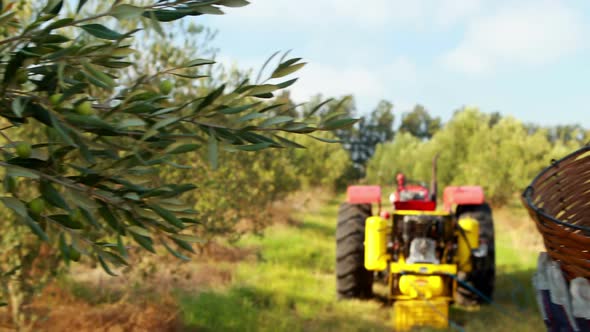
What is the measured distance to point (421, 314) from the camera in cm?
717

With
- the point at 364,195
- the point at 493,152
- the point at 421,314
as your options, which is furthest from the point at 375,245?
the point at 493,152

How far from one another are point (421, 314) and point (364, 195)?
→ 6.12 feet

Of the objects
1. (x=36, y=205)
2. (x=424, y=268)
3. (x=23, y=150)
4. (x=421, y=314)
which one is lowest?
(x=421, y=314)

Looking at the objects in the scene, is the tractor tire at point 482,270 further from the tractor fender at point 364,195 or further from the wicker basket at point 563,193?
the wicker basket at point 563,193

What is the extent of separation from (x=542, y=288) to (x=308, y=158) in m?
26.1

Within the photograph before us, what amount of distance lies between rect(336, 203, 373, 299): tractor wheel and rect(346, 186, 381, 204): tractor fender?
75 millimetres

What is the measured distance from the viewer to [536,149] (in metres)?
27.5

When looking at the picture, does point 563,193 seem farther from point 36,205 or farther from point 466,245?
point 466,245

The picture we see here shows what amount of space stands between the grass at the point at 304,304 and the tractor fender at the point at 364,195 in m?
1.31

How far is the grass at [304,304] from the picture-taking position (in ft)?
24.2

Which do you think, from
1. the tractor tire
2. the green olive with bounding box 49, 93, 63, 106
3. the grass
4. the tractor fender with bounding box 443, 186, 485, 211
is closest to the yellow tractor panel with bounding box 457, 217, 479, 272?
the tractor tire

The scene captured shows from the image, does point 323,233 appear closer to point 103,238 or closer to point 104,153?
point 103,238

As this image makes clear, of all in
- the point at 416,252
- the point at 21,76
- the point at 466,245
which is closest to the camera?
the point at 21,76

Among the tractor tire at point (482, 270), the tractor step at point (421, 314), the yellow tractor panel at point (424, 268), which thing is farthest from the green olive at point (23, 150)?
the tractor tire at point (482, 270)
